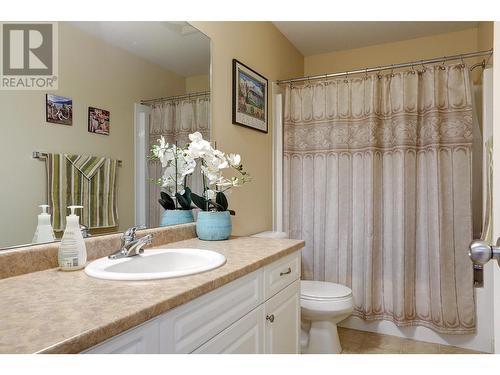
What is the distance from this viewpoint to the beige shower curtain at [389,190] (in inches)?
87.0

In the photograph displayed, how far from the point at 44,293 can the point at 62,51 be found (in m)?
0.85

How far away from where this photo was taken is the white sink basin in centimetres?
101

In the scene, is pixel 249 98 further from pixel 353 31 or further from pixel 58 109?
pixel 58 109

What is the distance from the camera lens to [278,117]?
2.78 metres

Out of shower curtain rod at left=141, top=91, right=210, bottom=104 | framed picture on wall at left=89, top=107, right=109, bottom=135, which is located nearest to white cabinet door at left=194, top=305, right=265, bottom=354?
framed picture on wall at left=89, top=107, right=109, bottom=135

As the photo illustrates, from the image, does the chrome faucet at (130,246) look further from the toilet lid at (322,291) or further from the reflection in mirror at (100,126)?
the toilet lid at (322,291)

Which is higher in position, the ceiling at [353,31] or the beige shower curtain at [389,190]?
the ceiling at [353,31]

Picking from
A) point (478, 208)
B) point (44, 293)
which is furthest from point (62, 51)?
point (478, 208)

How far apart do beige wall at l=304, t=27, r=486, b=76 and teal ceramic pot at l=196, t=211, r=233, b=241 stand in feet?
7.57

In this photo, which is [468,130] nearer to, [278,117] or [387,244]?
[387,244]

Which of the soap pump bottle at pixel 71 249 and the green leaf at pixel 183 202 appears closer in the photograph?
the soap pump bottle at pixel 71 249

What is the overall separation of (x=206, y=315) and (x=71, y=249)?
0.49 meters

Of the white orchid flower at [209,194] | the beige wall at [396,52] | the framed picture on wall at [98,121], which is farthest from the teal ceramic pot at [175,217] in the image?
the beige wall at [396,52]

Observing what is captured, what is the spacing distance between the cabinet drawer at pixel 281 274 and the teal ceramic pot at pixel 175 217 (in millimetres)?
581
